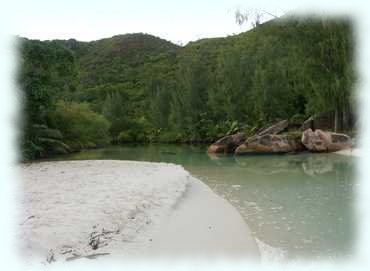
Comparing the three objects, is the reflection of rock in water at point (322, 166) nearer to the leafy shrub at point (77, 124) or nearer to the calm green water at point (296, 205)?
the calm green water at point (296, 205)

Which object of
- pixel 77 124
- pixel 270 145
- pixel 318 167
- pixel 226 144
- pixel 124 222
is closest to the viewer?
pixel 124 222

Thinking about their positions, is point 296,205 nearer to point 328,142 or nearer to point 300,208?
point 300,208

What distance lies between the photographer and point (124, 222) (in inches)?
260

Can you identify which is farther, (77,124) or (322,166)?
(77,124)

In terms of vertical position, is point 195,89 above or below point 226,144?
above

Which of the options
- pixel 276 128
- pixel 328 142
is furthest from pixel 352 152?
pixel 276 128

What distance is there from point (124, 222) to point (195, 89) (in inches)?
1631

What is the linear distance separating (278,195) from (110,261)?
252 inches

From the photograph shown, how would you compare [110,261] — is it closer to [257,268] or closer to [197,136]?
[257,268]

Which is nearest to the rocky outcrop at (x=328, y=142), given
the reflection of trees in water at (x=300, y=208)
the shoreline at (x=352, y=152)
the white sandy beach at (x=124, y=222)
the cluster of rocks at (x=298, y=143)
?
the cluster of rocks at (x=298, y=143)

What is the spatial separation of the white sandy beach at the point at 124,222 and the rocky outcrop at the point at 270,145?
15.1 m

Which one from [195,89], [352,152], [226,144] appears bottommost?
[226,144]

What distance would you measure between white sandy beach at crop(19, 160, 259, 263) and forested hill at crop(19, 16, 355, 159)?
12535 millimetres

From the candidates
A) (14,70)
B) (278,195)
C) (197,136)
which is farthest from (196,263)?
(197,136)
